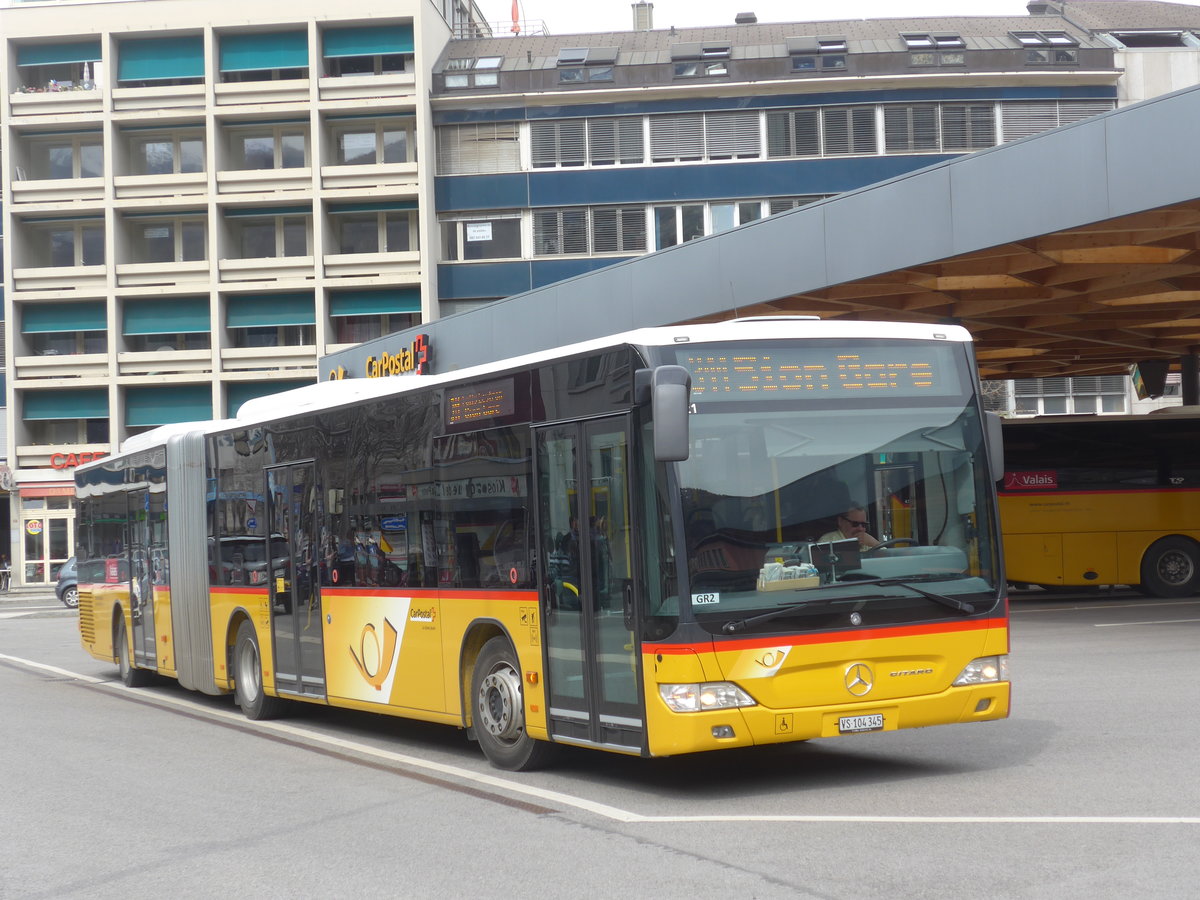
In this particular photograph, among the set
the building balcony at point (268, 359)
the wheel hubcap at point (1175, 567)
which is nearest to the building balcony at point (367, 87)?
the building balcony at point (268, 359)

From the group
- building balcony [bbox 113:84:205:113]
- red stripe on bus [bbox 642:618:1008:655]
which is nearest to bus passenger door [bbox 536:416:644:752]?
red stripe on bus [bbox 642:618:1008:655]

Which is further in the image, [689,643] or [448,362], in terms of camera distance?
[448,362]

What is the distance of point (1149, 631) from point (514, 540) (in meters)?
12.4

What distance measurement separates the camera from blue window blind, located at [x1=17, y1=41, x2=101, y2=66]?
5208cm

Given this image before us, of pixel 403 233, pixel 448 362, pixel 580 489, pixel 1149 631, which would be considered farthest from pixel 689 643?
pixel 403 233

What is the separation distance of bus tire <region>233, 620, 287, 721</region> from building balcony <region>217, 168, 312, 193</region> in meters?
37.8

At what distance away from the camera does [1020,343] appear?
30812 mm

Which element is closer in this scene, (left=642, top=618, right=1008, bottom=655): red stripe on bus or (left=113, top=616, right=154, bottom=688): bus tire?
(left=642, top=618, right=1008, bottom=655): red stripe on bus

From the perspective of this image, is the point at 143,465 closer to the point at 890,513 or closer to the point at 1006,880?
the point at 890,513

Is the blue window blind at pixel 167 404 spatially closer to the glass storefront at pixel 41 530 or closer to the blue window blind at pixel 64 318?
the blue window blind at pixel 64 318

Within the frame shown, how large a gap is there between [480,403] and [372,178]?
41148mm

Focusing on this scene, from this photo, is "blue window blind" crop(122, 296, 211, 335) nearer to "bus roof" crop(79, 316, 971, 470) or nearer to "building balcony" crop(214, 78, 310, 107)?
"building balcony" crop(214, 78, 310, 107)

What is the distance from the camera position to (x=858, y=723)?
8.62 metres

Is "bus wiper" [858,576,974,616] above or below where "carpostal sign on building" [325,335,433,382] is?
below
